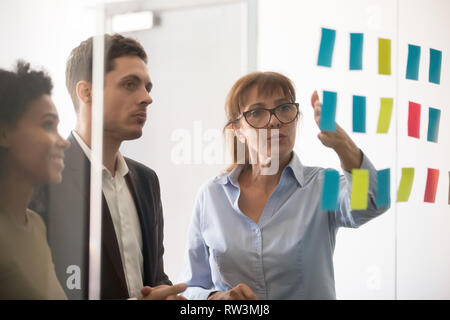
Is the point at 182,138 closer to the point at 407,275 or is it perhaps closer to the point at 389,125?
the point at 389,125

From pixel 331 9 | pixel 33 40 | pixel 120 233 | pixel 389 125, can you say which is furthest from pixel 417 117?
pixel 33 40

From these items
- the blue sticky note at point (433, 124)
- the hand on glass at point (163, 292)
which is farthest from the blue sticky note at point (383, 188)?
the hand on glass at point (163, 292)

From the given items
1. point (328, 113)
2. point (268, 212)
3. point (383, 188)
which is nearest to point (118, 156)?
point (268, 212)

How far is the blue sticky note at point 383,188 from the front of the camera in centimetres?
91

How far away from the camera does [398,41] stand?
94 cm

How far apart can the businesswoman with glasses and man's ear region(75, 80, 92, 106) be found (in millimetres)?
319

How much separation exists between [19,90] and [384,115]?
807 millimetres

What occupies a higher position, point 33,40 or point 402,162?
point 33,40

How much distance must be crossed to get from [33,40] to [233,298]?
756mm

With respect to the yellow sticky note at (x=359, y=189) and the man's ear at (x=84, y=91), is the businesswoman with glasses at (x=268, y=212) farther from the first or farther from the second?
the man's ear at (x=84, y=91)

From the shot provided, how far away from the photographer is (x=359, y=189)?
893mm

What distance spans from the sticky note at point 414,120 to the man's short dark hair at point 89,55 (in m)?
0.59

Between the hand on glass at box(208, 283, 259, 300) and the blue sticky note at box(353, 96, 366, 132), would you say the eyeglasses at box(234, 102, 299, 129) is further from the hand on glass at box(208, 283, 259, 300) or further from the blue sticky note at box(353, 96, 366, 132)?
the hand on glass at box(208, 283, 259, 300)

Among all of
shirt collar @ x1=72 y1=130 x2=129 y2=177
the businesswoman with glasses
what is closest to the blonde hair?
the businesswoman with glasses
